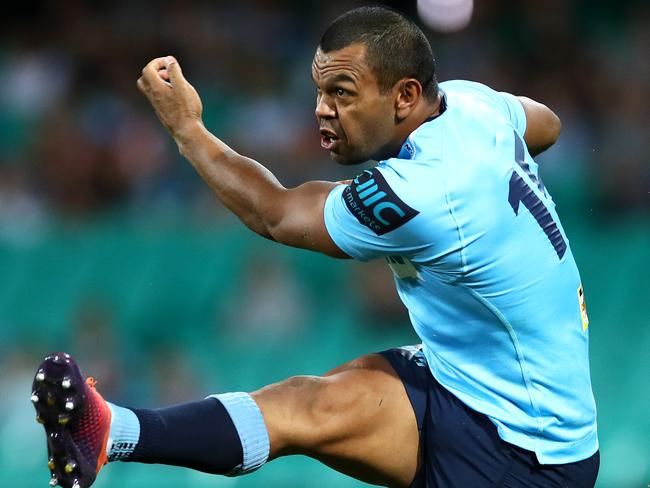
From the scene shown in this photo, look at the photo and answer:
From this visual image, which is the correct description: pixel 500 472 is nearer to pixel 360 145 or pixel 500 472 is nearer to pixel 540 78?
pixel 360 145

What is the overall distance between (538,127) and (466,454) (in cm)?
113

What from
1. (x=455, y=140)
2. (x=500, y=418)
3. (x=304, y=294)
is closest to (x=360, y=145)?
(x=455, y=140)

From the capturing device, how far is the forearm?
3.56 m

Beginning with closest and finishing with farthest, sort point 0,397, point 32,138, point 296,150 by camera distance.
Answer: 1. point 0,397
2. point 296,150
3. point 32,138

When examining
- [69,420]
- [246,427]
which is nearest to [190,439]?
[246,427]

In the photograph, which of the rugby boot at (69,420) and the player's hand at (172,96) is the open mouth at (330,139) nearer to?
the player's hand at (172,96)

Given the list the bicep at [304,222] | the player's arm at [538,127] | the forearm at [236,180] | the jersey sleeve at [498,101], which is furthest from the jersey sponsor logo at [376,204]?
the player's arm at [538,127]

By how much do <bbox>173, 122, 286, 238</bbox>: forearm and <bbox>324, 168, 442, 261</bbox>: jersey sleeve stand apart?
195 millimetres

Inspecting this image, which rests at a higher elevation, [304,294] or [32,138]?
[32,138]

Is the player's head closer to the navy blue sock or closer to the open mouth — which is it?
the open mouth

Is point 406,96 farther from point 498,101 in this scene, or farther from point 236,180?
point 236,180

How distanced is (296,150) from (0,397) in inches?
101

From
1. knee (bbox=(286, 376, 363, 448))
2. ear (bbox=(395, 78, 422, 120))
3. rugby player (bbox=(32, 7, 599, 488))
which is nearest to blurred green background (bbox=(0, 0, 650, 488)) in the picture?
rugby player (bbox=(32, 7, 599, 488))

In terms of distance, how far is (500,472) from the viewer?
12.0ft
